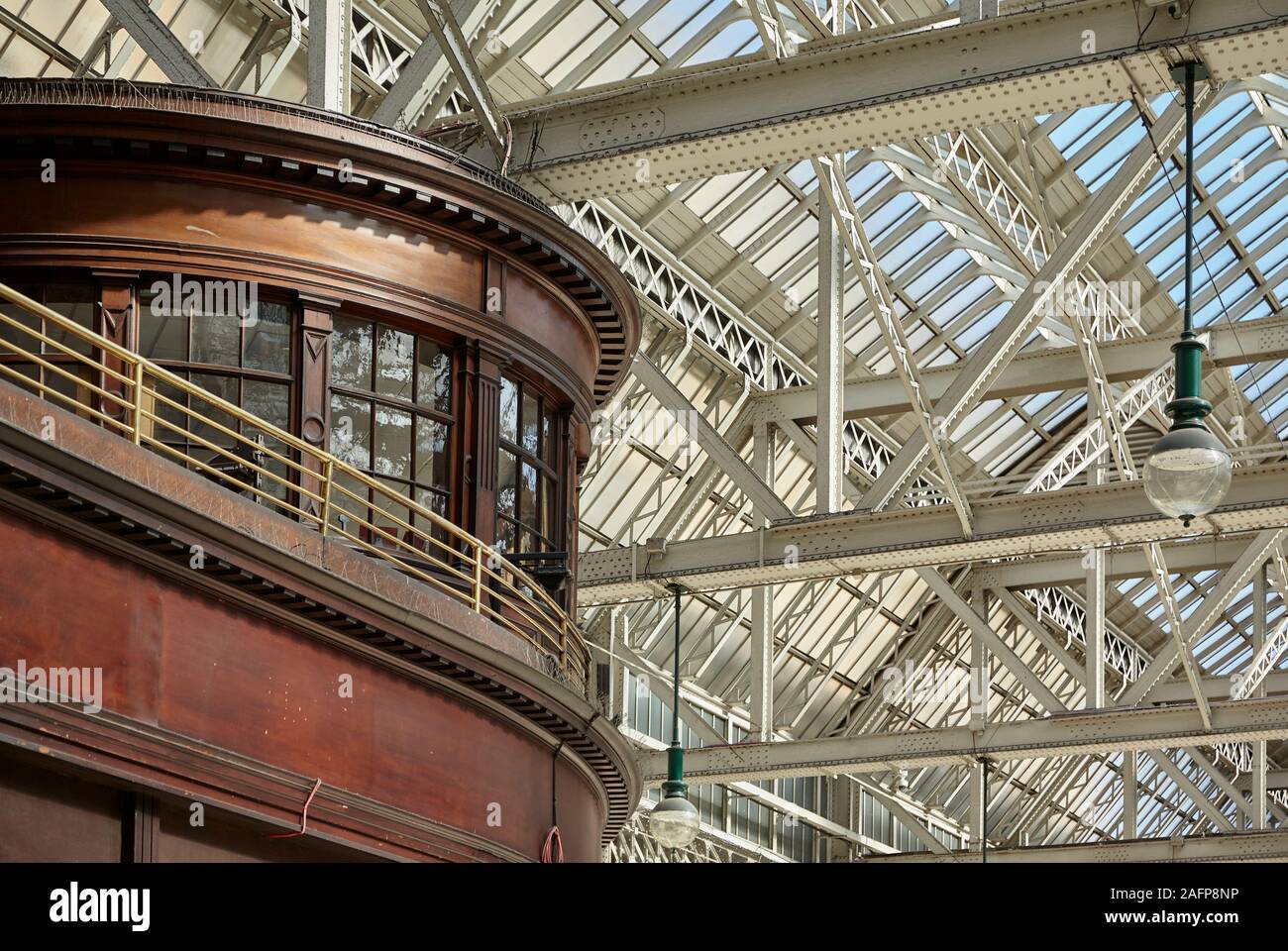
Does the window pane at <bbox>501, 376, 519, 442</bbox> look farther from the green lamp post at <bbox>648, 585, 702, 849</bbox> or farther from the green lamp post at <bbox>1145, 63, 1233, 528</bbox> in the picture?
the green lamp post at <bbox>1145, 63, 1233, 528</bbox>

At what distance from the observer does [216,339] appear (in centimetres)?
1706

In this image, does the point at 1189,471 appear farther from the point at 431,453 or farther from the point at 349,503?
the point at 349,503

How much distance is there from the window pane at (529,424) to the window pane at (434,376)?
106 cm

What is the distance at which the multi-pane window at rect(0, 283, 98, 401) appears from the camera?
16547 millimetres

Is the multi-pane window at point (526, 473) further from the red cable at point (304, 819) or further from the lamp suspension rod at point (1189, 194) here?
the lamp suspension rod at point (1189, 194)

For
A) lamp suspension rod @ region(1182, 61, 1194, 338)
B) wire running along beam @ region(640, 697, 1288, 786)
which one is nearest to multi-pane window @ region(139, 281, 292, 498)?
lamp suspension rod @ region(1182, 61, 1194, 338)

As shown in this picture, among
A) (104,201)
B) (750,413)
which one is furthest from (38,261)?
(750,413)

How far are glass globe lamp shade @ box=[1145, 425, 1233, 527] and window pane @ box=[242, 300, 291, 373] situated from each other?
711 cm

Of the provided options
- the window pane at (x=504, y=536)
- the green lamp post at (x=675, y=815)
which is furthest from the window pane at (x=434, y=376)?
the green lamp post at (x=675, y=815)

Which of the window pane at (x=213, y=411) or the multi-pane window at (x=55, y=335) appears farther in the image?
the window pane at (x=213, y=411)

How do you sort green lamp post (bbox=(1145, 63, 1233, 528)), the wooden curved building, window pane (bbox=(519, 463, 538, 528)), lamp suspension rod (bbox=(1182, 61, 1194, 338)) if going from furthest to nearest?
window pane (bbox=(519, 463, 538, 528))
green lamp post (bbox=(1145, 63, 1233, 528))
lamp suspension rod (bbox=(1182, 61, 1194, 338))
the wooden curved building

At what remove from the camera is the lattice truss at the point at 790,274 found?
29062 millimetres

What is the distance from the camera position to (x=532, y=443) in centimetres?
1938

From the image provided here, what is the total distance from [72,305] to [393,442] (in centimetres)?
288
